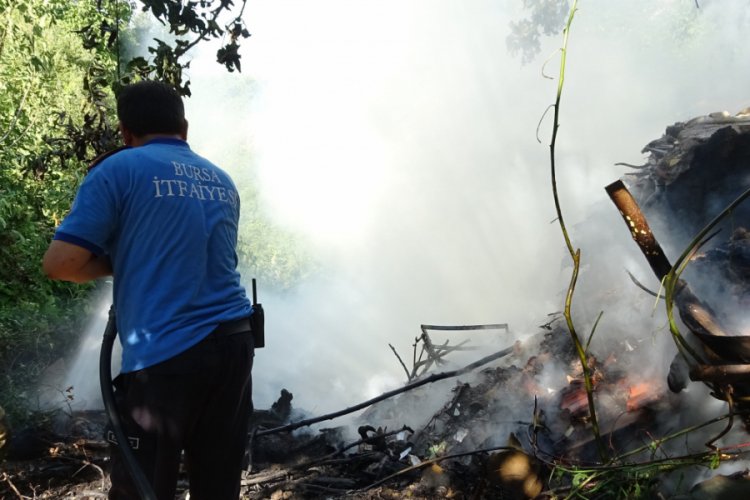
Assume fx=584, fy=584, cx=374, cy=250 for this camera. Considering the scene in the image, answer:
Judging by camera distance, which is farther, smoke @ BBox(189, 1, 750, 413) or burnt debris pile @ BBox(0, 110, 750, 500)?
smoke @ BBox(189, 1, 750, 413)

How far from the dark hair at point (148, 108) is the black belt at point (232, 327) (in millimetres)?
758

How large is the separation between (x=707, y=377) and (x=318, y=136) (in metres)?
12.0

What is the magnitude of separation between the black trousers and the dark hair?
811mm

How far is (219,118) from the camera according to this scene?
15.5 metres

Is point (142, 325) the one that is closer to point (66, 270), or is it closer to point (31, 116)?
point (66, 270)

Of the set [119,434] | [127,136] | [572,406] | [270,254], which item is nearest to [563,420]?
[572,406]

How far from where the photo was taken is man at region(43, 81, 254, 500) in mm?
1910

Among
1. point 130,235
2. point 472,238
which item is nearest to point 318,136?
point 472,238

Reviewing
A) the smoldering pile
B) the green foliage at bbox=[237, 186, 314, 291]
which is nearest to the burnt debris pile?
the smoldering pile

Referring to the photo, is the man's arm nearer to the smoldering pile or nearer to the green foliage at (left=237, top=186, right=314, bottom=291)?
the smoldering pile

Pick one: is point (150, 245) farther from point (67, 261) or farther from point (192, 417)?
point (192, 417)

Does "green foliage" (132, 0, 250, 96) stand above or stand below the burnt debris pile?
above

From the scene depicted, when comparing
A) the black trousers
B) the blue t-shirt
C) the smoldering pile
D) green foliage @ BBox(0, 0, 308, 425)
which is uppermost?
green foliage @ BBox(0, 0, 308, 425)

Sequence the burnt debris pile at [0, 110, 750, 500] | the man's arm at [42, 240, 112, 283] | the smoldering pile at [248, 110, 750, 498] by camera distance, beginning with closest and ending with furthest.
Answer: the man's arm at [42, 240, 112, 283]
the burnt debris pile at [0, 110, 750, 500]
the smoldering pile at [248, 110, 750, 498]
